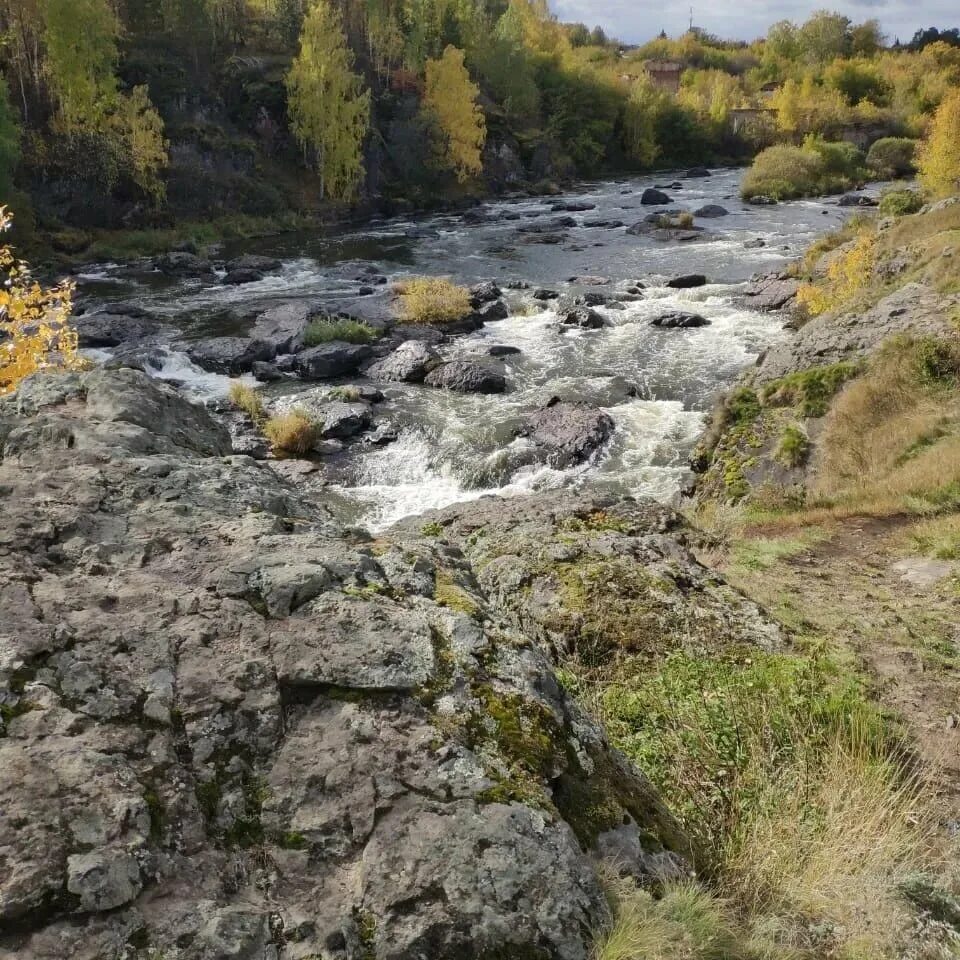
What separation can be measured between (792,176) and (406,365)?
171 feet

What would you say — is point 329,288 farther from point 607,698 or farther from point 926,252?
point 607,698

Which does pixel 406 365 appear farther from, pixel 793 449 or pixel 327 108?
pixel 327 108

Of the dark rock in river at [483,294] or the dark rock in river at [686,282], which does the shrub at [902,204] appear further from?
the dark rock in river at [483,294]

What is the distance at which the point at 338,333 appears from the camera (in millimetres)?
28047

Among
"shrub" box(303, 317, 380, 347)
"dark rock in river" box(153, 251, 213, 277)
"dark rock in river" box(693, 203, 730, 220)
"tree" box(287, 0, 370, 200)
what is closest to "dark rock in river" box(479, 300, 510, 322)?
"shrub" box(303, 317, 380, 347)

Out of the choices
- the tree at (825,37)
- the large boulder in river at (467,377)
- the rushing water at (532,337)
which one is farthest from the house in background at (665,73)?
the large boulder in river at (467,377)

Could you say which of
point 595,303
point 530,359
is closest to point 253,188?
point 595,303

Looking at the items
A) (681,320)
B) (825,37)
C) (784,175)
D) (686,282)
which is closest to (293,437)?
(681,320)

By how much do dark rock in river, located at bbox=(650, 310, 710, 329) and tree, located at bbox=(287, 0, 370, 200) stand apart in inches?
1551

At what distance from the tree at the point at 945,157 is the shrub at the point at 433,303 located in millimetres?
25776

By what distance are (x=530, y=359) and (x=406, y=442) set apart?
7.64m

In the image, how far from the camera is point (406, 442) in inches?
822

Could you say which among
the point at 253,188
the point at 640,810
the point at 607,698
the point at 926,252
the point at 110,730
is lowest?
the point at 607,698

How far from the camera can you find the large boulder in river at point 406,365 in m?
25.3
